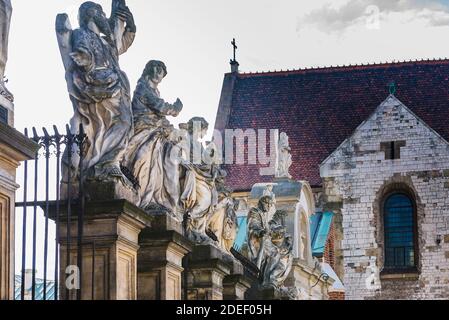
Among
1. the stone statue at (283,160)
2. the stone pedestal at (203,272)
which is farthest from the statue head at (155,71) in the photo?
the stone statue at (283,160)

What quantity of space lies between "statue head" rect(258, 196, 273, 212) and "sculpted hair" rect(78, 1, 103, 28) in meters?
9.45

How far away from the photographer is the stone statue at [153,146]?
55.1 feet

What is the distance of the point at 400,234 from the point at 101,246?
29814mm

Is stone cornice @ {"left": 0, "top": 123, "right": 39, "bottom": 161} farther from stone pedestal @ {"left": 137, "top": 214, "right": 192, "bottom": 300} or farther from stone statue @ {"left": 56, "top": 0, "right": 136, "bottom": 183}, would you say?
stone pedestal @ {"left": 137, "top": 214, "right": 192, "bottom": 300}

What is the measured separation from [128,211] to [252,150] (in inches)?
1178

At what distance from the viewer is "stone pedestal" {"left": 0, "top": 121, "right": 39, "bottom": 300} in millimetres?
12664

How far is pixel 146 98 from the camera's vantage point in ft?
55.8

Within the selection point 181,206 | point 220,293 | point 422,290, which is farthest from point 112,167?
point 422,290

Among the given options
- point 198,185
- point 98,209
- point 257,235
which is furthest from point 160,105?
point 257,235

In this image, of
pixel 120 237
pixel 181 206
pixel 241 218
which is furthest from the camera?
pixel 241 218

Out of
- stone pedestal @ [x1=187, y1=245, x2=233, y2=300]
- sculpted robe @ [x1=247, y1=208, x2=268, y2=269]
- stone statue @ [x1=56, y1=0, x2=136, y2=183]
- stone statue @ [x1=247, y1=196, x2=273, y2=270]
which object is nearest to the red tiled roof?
stone statue @ [x1=247, y1=196, x2=273, y2=270]

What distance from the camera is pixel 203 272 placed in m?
18.9

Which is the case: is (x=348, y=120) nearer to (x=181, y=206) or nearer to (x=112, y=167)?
(x=181, y=206)
